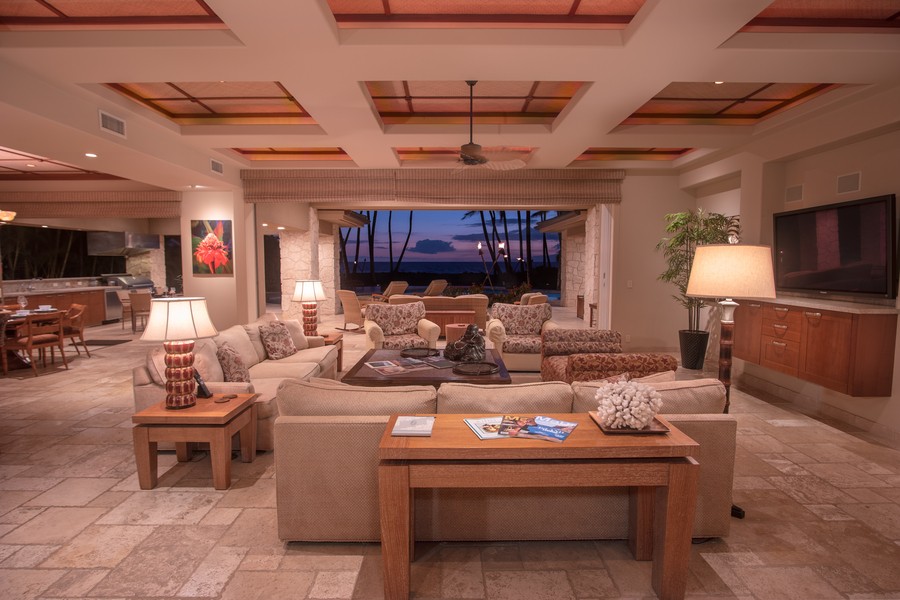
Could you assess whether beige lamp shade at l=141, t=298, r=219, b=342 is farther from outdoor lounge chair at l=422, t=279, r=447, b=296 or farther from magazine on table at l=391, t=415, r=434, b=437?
outdoor lounge chair at l=422, t=279, r=447, b=296

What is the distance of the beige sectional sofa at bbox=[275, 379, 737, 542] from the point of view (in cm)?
236

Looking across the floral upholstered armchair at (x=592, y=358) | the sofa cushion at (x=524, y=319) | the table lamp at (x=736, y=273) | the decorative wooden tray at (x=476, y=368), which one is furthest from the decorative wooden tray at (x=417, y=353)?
the table lamp at (x=736, y=273)

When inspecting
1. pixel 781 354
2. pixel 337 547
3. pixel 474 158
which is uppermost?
pixel 474 158

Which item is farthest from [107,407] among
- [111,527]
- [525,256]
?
[525,256]

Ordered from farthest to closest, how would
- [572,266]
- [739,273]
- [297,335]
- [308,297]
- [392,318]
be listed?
1. [572,266]
2. [392,318]
3. [308,297]
4. [297,335]
5. [739,273]

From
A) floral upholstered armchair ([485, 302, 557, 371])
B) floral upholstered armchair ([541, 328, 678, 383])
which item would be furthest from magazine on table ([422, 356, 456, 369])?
floral upholstered armchair ([485, 302, 557, 371])

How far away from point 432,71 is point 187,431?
2.99m

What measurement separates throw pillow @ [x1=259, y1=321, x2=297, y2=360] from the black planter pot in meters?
4.89

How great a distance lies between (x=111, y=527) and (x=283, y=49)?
3060 mm

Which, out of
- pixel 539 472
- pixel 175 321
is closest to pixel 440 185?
pixel 175 321

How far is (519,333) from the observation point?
650cm

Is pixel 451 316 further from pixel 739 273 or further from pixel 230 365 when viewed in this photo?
pixel 739 273

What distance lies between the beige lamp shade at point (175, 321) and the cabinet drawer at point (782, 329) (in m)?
5.01

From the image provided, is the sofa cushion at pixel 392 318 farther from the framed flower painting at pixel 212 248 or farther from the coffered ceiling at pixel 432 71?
the framed flower painting at pixel 212 248
